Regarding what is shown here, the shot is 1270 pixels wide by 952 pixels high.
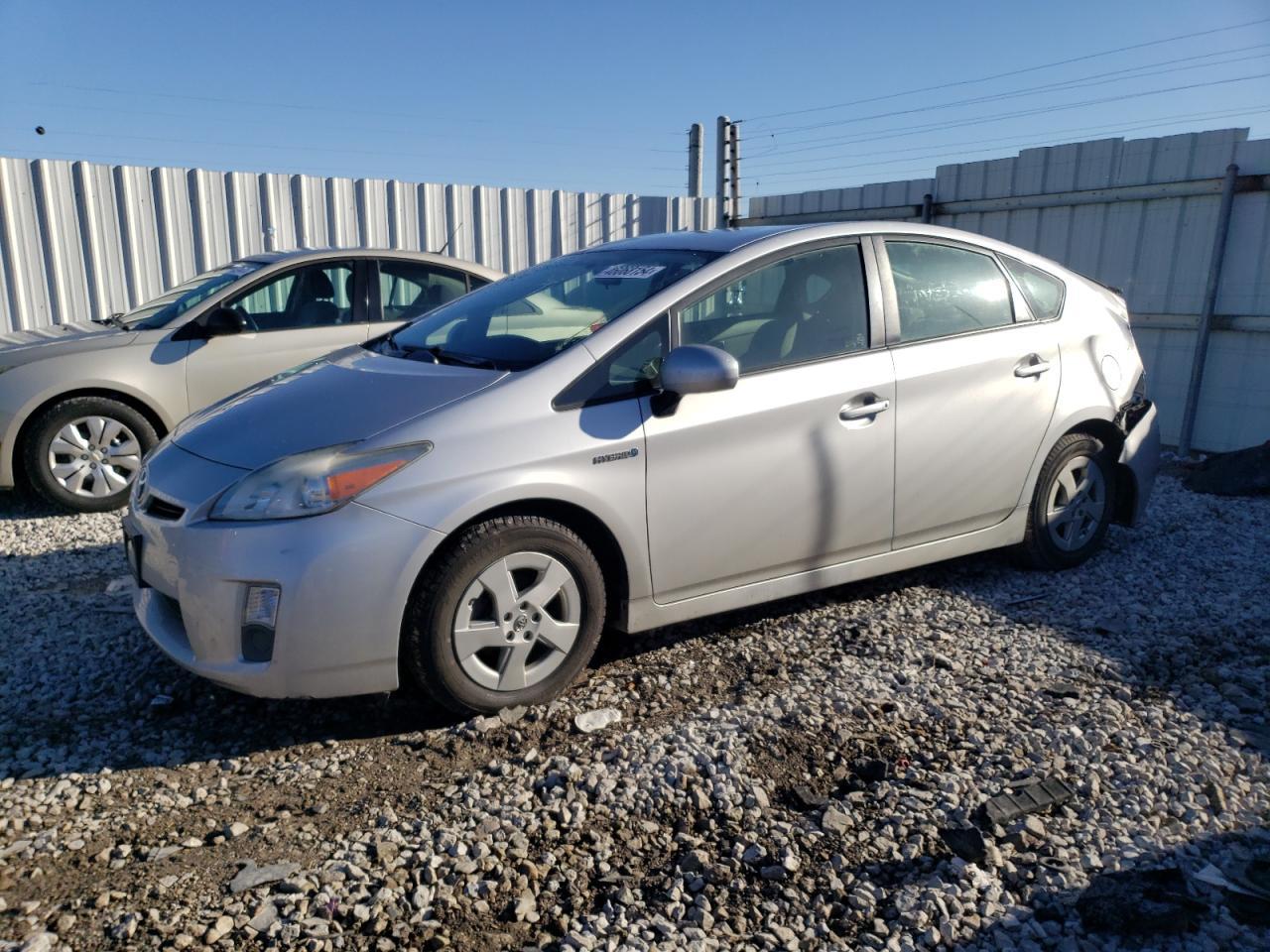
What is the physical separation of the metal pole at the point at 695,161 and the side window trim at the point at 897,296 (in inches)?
351

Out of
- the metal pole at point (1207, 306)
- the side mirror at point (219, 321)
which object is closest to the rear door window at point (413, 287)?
the side mirror at point (219, 321)

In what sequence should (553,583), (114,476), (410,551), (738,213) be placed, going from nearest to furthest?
(410,551) → (553,583) → (114,476) → (738,213)

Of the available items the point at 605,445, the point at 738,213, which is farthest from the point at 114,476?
the point at 738,213

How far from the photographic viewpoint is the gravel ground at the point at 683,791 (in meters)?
2.44

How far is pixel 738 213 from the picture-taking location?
12266mm

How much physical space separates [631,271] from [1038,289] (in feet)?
6.96

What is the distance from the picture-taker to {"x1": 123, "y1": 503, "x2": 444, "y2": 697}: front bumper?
3.04m

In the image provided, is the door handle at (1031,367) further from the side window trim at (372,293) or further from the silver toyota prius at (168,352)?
the side window trim at (372,293)

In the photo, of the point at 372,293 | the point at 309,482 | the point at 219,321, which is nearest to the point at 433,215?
the point at 372,293

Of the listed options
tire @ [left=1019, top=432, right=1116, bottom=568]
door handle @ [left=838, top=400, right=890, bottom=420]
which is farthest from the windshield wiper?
tire @ [left=1019, top=432, right=1116, bottom=568]

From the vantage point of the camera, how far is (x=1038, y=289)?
4766mm

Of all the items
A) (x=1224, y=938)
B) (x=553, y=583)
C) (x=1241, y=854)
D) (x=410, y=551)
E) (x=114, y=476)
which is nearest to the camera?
(x=1224, y=938)

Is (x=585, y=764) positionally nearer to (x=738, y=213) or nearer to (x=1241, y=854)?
(x=1241, y=854)

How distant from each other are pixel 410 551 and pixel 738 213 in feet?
32.9
